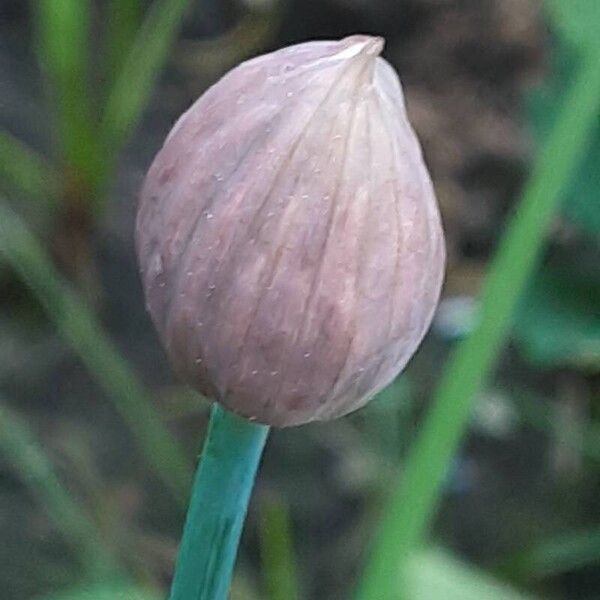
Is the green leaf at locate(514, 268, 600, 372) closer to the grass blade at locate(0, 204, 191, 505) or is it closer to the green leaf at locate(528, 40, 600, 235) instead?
the green leaf at locate(528, 40, 600, 235)

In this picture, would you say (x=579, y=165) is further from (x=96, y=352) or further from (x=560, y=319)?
(x=96, y=352)

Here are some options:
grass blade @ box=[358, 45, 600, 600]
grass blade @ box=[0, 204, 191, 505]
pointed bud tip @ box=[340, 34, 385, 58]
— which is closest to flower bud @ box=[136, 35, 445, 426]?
pointed bud tip @ box=[340, 34, 385, 58]

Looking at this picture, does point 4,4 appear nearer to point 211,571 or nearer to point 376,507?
point 376,507

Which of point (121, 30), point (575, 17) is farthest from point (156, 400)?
point (575, 17)

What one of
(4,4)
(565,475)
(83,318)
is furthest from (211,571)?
(4,4)

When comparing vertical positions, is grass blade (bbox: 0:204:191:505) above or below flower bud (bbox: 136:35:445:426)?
below

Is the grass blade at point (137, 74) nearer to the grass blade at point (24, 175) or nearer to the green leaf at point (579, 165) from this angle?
the grass blade at point (24, 175)
